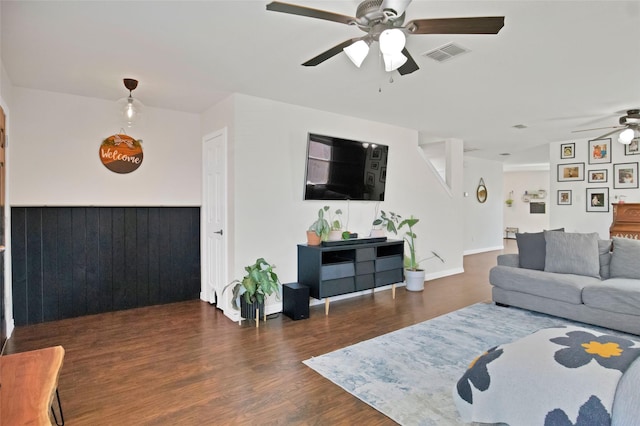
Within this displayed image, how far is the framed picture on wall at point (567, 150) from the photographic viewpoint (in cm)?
678

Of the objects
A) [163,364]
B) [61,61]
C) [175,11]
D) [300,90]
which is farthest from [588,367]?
[61,61]

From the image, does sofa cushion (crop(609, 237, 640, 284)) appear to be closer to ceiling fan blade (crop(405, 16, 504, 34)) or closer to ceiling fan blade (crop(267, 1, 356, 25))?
ceiling fan blade (crop(405, 16, 504, 34))

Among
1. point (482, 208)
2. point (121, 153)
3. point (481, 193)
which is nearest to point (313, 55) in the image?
point (121, 153)

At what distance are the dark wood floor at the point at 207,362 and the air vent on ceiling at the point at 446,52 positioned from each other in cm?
255

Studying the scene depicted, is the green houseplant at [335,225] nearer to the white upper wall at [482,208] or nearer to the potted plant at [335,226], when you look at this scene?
the potted plant at [335,226]

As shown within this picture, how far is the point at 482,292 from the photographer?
16.6 ft

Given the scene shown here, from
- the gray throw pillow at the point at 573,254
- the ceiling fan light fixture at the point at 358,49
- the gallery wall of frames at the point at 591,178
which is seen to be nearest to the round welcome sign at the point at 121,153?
the ceiling fan light fixture at the point at 358,49

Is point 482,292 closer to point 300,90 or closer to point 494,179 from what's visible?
point 300,90

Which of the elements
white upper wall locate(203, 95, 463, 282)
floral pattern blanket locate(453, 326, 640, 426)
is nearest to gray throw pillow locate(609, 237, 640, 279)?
floral pattern blanket locate(453, 326, 640, 426)

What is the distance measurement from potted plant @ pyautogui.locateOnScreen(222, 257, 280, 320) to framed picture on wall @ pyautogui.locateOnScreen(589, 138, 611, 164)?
21.0 ft

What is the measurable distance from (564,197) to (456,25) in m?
6.62

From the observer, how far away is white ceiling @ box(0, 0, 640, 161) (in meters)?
2.23

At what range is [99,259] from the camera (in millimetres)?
4121

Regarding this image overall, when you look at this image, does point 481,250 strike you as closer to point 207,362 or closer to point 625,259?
point 625,259
